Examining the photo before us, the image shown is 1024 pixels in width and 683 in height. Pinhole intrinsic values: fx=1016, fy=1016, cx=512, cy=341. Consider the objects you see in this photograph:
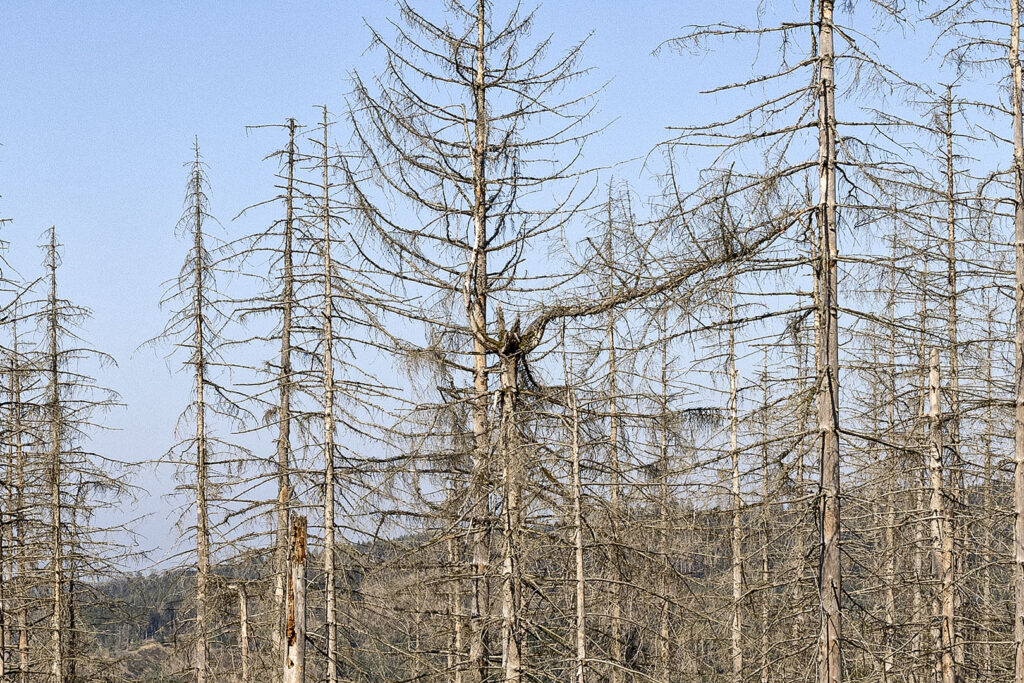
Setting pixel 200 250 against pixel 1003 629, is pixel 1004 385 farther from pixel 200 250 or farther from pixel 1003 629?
pixel 200 250

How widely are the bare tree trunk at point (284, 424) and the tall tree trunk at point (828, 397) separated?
39.7ft

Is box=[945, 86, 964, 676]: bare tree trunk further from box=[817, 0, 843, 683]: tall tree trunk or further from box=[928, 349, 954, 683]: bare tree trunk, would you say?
box=[817, 0, 843, 683]: tall tree trunk

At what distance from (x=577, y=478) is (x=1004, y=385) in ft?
25.0

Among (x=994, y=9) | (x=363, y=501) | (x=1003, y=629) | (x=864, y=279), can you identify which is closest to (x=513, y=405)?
(x=864, y=279)

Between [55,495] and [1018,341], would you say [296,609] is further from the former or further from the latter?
[55,495]

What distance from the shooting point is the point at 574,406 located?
12.2 meters

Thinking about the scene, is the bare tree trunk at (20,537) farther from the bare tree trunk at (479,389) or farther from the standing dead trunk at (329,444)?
the bare tree trunk at (479,389)

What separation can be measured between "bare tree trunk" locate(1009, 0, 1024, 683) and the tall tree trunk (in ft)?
12.4

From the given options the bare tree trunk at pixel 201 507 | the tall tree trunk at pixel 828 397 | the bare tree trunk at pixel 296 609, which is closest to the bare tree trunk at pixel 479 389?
the bare tree trunk at pixel 296 609

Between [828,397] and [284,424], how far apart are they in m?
13.9

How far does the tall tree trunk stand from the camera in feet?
34.0

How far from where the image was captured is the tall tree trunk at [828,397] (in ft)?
34.0

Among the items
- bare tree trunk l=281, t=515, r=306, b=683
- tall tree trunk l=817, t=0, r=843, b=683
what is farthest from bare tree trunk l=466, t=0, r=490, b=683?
tall tree trunk l=817, t=0, r=843, b=683

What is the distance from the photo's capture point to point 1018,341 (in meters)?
13.1
